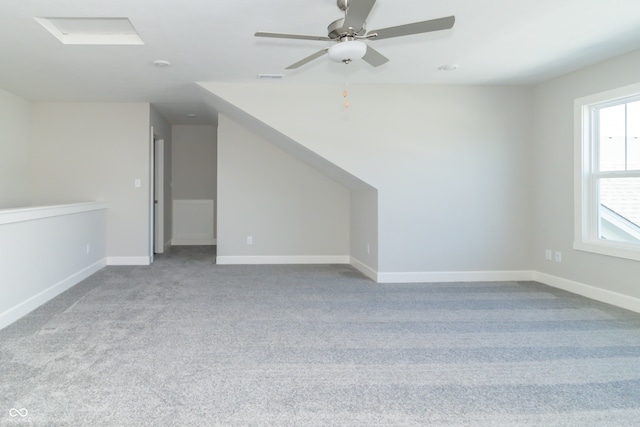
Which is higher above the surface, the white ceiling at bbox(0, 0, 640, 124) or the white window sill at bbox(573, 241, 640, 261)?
the white ceiling at bbox(0, 0, 640, 124)

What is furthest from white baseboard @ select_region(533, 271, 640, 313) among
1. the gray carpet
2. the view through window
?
the view through window

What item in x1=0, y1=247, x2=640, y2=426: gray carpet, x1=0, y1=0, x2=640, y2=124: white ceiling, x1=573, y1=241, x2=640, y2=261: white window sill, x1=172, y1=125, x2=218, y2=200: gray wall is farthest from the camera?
x1=172, y1=125, x2=218, y2=200: gray wall

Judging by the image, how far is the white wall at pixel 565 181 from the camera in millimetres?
3617

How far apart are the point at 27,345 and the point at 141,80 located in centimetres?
286

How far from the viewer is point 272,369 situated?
2.33 metres

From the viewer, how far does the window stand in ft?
11.9

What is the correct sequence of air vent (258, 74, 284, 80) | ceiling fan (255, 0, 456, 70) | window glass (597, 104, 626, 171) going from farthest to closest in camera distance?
1. air vent (258, 74, 284, 80)
2. window glass (597, 104, 626, 171)
3. ceiling fan (255, 0, 456, 70)

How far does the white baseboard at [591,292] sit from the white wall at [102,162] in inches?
199

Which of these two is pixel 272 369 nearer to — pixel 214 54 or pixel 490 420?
pixel 490 420

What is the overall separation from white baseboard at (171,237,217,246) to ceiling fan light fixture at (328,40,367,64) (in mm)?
5922

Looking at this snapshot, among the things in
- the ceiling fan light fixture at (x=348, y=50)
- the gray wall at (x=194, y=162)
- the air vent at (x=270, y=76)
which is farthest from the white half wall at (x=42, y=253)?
the ceiling fan light fixture at (x=348, y=50)

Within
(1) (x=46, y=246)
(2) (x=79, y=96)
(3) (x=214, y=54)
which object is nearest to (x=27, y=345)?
(1) (x=46, y=246)

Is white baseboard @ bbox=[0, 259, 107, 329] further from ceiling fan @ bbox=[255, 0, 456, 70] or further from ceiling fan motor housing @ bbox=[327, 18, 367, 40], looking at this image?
ceiling fan motor housing @ bbox=[327, 18, 367, 40]

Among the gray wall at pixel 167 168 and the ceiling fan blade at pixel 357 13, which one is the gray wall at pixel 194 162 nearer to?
the gray wall at pixel 167 168
